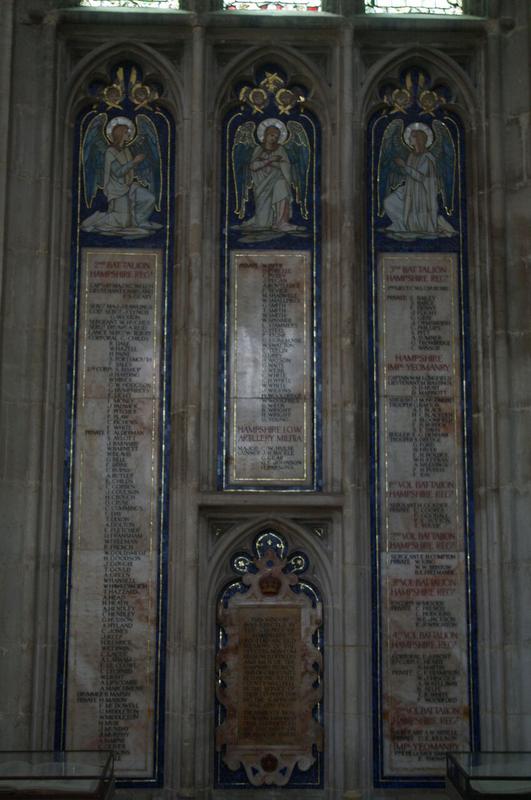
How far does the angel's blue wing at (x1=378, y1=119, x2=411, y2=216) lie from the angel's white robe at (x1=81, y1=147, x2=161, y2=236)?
214 cm

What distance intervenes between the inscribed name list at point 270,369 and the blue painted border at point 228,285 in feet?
0.16

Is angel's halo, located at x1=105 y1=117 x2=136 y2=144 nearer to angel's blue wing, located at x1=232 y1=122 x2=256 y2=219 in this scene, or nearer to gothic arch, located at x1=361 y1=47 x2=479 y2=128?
angel's blue wing, located at x1=232 y1=122 x2=256 y2=219

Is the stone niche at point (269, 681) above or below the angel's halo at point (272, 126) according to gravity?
below

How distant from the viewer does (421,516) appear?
11328 millimetres

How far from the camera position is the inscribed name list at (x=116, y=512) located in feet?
36.0

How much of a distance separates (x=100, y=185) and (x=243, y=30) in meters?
1.99

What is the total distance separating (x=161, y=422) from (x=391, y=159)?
334 cm

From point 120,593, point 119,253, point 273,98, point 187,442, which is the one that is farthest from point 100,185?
point 120,593

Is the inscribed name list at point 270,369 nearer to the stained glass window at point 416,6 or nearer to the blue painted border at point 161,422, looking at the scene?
the blue painted border at point 161,422

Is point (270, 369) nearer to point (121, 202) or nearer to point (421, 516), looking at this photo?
point (421, 516)

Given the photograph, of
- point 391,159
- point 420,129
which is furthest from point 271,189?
point 420,129

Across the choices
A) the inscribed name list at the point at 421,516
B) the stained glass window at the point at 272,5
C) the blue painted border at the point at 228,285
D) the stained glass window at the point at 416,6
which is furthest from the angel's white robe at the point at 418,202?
the stained glass window at the point at 272,5

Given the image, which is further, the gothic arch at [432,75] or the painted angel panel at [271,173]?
the gothic arch at [432,75]

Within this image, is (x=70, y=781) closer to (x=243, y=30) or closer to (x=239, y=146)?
(x=239, y=146)
